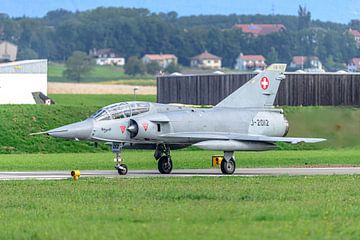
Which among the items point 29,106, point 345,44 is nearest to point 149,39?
point 345,44

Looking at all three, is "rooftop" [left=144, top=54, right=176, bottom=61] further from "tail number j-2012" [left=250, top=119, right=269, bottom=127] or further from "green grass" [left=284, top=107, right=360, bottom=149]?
"tail number j-2012" [left=250, top=119, right=269, bottom=127]

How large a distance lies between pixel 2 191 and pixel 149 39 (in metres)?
175

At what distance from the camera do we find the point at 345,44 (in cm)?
16350

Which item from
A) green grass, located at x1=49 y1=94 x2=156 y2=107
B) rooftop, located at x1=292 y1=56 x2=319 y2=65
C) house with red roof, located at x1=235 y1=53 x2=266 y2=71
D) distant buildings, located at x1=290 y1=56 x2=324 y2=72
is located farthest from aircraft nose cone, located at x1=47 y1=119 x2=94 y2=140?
house with red roof, located at x1=235 y1=53 x2=266 y2=71

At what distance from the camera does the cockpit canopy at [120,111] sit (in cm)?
3297

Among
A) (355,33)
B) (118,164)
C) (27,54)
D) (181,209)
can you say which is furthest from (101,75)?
(181,209)

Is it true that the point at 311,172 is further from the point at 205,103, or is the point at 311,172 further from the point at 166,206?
the point at 205,103

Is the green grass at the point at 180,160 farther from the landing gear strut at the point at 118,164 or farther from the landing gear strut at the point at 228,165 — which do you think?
the landing gear strut at the point at 228,165

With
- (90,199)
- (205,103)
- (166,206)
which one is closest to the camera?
(166,206)

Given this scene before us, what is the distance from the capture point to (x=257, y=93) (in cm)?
3531

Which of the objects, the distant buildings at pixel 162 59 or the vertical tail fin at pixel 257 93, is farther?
the distant buildings at pixel 162 59

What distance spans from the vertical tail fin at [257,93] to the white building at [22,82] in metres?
40.5

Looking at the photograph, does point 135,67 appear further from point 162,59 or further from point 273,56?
point 273,56

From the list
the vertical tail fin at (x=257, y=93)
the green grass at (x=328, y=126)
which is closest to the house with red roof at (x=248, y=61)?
the green grass at (x=328, y=126)
